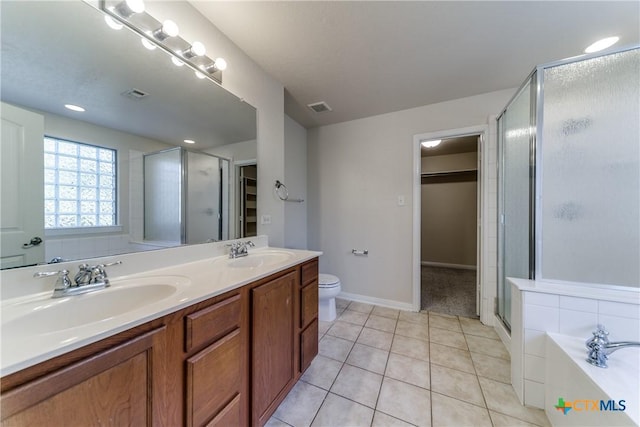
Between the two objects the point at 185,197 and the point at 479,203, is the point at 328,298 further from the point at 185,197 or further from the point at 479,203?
the point at 479,203

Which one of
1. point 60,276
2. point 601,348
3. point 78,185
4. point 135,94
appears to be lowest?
point 601,348

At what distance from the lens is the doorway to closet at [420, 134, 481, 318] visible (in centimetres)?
388

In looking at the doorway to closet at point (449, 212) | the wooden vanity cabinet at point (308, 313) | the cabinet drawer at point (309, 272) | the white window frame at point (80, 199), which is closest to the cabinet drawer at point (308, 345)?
the wooden vanity cabinet at point (308, 313)

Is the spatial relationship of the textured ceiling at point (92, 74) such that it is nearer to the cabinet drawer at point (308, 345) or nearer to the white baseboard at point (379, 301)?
the cabinet drawer at point (308, 345)

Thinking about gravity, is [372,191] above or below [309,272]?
above

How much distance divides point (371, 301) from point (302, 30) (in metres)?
2.72

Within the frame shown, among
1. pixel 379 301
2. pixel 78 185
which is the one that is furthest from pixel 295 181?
pixel 78 185

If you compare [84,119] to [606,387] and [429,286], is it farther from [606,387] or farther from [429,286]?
[429,286]

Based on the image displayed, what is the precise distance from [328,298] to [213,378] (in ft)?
4.95

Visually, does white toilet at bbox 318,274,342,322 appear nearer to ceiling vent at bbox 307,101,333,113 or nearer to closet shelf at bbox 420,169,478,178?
ceiling vent at bbox 307,101,333,113

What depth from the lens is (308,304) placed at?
4.88 feet

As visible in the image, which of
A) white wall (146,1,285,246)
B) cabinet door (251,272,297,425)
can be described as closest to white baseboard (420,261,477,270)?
white wall (146,1,285,246)

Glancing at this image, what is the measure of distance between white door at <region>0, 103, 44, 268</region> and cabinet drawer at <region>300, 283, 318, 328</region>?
1.17 metres

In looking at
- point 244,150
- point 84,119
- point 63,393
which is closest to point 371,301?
point 244,150
